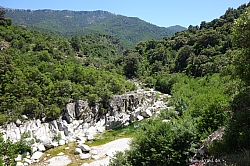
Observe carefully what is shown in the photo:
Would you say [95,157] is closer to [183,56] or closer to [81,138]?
[81,138]

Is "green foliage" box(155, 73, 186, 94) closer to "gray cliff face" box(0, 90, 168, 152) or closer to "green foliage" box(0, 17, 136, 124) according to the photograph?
"gray cliff face" box(0, 90, 168, 152)

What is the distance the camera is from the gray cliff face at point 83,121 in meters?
24.6

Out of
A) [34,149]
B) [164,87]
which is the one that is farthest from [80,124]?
[164,87]

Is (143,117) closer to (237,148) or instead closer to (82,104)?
(82,104)

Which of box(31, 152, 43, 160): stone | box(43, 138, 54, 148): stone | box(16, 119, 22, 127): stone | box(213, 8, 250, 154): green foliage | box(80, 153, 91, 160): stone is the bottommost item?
box(80, 153, 91, 160): stone

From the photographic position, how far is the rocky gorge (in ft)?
76.7

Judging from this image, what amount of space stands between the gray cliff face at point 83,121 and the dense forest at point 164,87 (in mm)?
1366

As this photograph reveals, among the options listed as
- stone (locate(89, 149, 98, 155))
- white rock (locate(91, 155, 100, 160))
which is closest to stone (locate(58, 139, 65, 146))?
stone (locate(89, 149, 98, 155))

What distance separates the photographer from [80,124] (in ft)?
97.1

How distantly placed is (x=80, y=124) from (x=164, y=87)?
30.7 metres

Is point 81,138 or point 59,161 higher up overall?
point 81,138

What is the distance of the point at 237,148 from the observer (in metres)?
9.39

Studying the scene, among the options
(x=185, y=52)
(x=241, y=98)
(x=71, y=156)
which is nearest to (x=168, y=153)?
(x=241, y=98)

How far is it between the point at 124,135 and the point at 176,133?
14.5 metres
